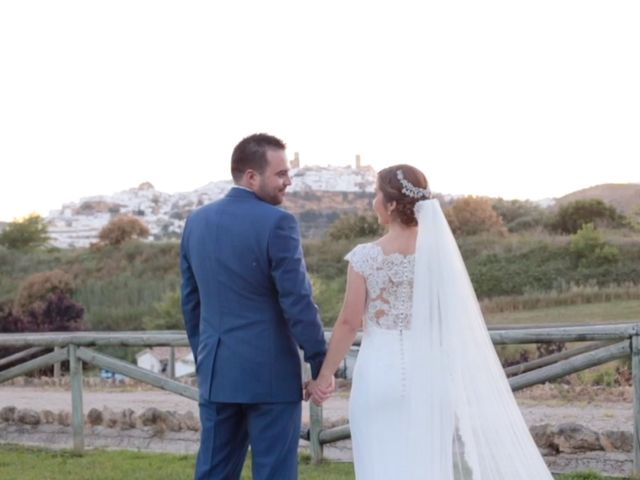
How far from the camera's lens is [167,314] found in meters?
21.8

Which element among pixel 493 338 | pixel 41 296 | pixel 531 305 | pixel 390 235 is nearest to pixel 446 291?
pixel 390 235

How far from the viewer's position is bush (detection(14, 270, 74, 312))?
87.1 feet

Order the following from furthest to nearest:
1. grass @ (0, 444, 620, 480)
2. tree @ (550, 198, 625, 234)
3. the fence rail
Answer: tree @ (550, 198, 625, 234) → grass @ (0, 444, 620, 480) → the fence rail

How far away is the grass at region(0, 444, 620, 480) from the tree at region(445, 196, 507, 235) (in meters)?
25.8

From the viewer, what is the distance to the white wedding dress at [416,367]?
493cm

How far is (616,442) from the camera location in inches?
285

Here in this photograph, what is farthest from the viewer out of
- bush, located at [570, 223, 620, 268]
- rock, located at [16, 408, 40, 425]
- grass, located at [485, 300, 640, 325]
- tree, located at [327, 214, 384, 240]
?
tree, located at [327, 214, 384, 240]

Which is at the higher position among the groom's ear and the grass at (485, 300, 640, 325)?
the groom's ear

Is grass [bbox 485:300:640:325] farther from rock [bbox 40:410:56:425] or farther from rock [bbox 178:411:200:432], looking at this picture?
rock [bbox 40:410:56:425]

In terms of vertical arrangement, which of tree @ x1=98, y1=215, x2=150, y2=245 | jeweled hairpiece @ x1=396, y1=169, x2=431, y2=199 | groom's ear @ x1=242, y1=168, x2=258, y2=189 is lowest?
jeweled hairpiece @ x1=396, y1=169, x2=431, y2=199

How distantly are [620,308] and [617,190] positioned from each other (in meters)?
26.7

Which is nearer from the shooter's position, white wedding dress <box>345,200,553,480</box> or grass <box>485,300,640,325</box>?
white wedding dress <box>345,200,553,480</box>

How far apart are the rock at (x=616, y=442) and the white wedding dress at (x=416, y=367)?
2.36m

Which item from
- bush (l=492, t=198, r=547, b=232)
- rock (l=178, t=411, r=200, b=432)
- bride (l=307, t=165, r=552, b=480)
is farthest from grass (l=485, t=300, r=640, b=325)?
bush (l=492, t=198, r=547, b=232)
